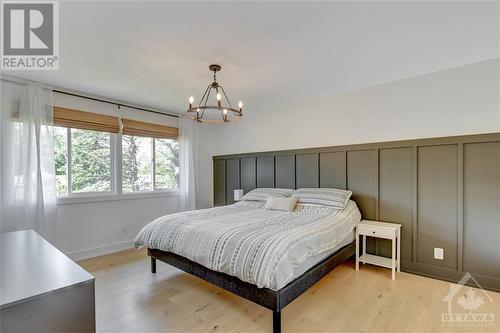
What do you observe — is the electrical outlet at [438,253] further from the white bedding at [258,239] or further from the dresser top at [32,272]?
the dresser top at [32,272]

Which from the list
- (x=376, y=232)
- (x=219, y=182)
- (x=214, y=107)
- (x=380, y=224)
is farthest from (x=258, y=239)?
(x=219, y=182)

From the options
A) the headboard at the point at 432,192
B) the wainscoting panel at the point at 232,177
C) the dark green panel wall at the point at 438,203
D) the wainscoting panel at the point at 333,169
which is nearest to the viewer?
the headboard at the point at 432,192

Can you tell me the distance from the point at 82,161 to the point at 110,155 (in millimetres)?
395

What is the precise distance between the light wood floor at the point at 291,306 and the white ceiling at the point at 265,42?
240 centimetres

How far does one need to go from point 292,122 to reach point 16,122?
12.4 feet

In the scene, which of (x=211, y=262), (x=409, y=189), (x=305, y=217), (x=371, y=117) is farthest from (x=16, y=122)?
(x=409, y=189)

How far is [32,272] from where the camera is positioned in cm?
122

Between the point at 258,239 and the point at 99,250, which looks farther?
the point at 99,250

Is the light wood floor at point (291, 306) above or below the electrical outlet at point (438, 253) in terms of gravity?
below

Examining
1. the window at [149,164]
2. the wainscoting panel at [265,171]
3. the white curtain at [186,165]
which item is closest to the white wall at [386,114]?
the wainscoting panel at [265,171]

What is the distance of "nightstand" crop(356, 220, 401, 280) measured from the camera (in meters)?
2.81
